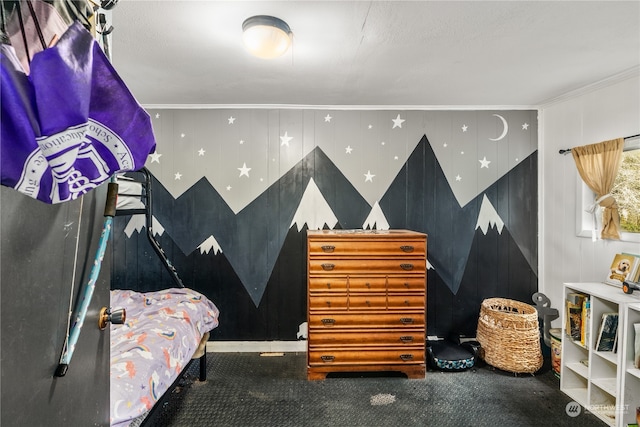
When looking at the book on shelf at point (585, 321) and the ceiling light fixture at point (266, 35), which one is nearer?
the ceiling light fixture at point (266, 35)

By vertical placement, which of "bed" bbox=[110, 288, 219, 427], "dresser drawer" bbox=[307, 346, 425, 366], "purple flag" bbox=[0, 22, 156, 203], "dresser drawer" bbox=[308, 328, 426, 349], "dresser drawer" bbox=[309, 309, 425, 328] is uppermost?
"purple flag" bbox=[0, 22, 156, 203]

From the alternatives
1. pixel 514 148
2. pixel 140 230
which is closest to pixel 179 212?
pixel 140 230

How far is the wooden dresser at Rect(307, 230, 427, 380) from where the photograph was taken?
2738mm

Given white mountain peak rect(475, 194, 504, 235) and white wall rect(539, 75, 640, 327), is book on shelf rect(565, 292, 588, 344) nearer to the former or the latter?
→ white wall rect(539, 75, 640, 327)

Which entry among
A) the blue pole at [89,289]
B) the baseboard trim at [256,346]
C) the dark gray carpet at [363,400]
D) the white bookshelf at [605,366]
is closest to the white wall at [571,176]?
the white bookshelf at [605,366]

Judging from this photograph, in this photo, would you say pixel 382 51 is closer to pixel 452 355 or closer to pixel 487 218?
pixel 487 218

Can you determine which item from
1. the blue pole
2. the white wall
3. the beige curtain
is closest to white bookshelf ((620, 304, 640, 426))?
the white wall

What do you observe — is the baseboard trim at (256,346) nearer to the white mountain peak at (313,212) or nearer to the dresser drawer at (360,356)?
the dresser drawer at (360,356)

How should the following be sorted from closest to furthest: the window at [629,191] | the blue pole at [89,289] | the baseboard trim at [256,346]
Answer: the blue pole at [89,289] → the window at [629,191] → the baseboard trim at [256,346]

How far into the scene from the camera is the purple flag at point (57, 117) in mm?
499

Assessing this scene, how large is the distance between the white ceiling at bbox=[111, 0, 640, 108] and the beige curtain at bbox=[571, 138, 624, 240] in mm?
511

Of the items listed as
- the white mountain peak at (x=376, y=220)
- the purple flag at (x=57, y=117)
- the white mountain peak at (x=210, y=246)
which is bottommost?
the white mountain peak at (x=210, y=246)

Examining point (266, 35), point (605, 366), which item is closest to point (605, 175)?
point (605, 366)

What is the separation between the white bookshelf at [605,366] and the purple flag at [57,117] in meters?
2.79
